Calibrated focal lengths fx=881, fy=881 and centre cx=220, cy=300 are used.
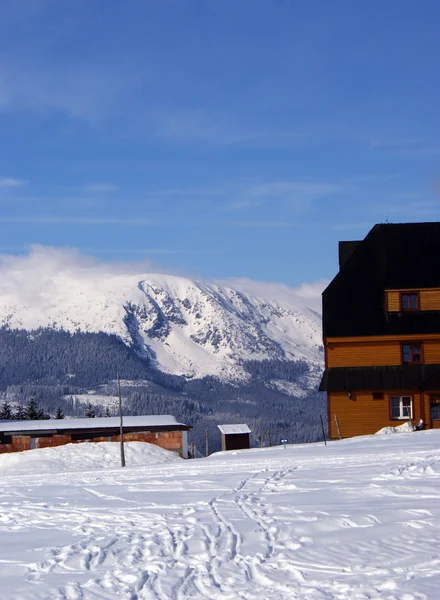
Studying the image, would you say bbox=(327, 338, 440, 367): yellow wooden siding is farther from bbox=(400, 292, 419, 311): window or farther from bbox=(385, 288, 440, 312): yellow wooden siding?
bbox=(400, 292, 419, 311): window

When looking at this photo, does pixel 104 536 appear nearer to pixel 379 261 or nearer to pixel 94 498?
pixel 94 498

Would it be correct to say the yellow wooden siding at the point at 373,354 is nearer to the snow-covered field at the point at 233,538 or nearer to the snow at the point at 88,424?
the snow at the point at 88,424

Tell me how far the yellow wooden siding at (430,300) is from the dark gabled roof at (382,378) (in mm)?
3333

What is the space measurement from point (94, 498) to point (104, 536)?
6.21 meters

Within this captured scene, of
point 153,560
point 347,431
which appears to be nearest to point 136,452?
point 347,431

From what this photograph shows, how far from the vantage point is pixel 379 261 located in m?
51.5

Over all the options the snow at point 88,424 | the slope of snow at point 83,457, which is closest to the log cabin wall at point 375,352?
the slope of snow at point 83,457

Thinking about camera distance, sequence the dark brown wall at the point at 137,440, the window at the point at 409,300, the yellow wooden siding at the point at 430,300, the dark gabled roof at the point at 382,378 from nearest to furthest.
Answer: the dark gabled roof at the point at 382,378 < the yellow wooden siding at the point at 430,300 < the window at the point at 409,300 < the dark brown wall at the point at 137,440

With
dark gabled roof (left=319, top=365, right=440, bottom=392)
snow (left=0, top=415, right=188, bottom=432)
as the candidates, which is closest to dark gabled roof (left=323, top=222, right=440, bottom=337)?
dark gabled roof (left=319, top=365, right=440, bottom=392)

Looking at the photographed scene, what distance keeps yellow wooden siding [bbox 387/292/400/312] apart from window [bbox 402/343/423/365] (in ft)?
6.95

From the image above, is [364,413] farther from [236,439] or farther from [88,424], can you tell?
[88,424]

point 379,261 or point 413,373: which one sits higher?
point 379,261

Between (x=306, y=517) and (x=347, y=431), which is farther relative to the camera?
(x=347, y=431)

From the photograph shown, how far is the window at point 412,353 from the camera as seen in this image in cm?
4859
